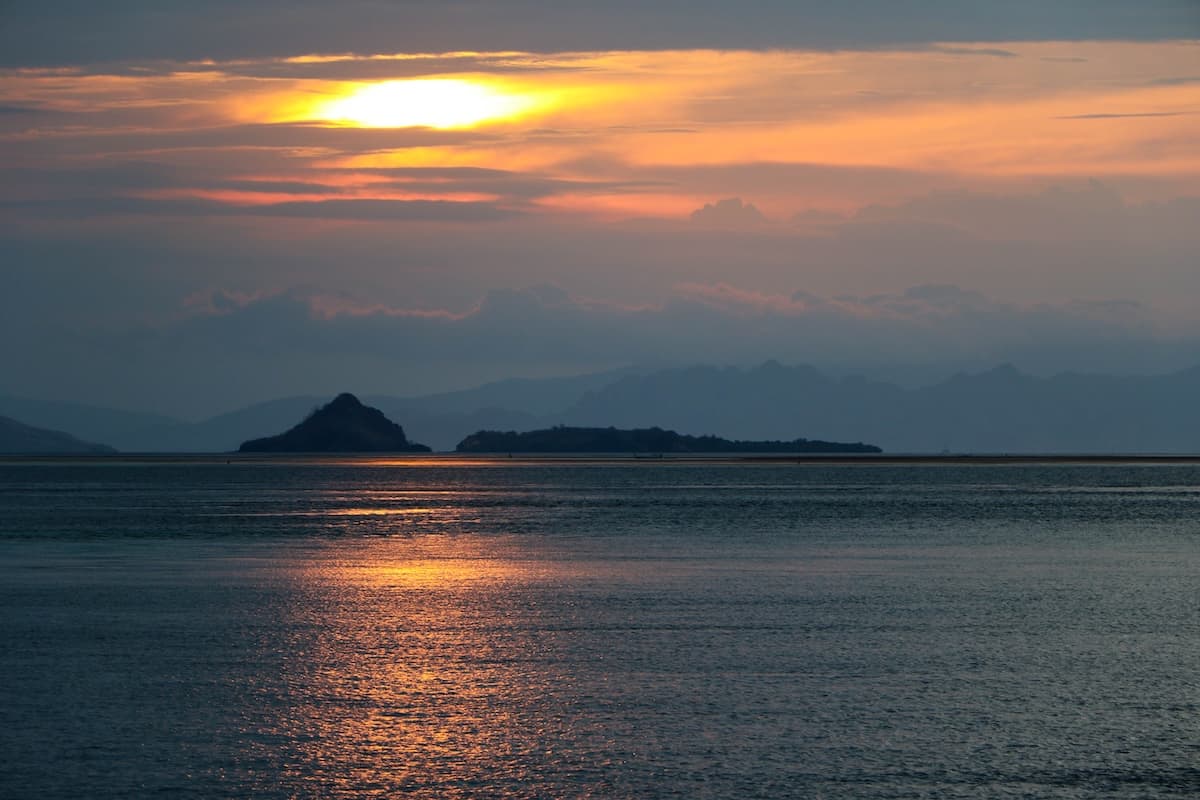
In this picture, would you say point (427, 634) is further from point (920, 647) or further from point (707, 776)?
point (707, 776)

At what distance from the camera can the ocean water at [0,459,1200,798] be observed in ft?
78.0

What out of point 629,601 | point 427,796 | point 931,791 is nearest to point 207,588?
point 629,601

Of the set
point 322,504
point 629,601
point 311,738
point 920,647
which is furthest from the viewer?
point 322,504

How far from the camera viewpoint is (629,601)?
49.8m

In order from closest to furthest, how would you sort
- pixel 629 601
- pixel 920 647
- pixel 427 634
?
1. pixel 920 647
2. pixel 427 634
3. pixel 629 601

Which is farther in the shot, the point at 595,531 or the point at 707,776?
the point at 595,531

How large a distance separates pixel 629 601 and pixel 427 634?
11.2 meters

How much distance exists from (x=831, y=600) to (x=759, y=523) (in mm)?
53063

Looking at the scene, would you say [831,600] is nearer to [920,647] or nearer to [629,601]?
[629,601]

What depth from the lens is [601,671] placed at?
3394cm

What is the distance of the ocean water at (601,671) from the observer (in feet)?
78.0

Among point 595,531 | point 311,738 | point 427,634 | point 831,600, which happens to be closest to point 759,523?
point 595,531

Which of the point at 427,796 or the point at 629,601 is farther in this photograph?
the point at 629,601

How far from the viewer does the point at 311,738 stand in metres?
26.5
